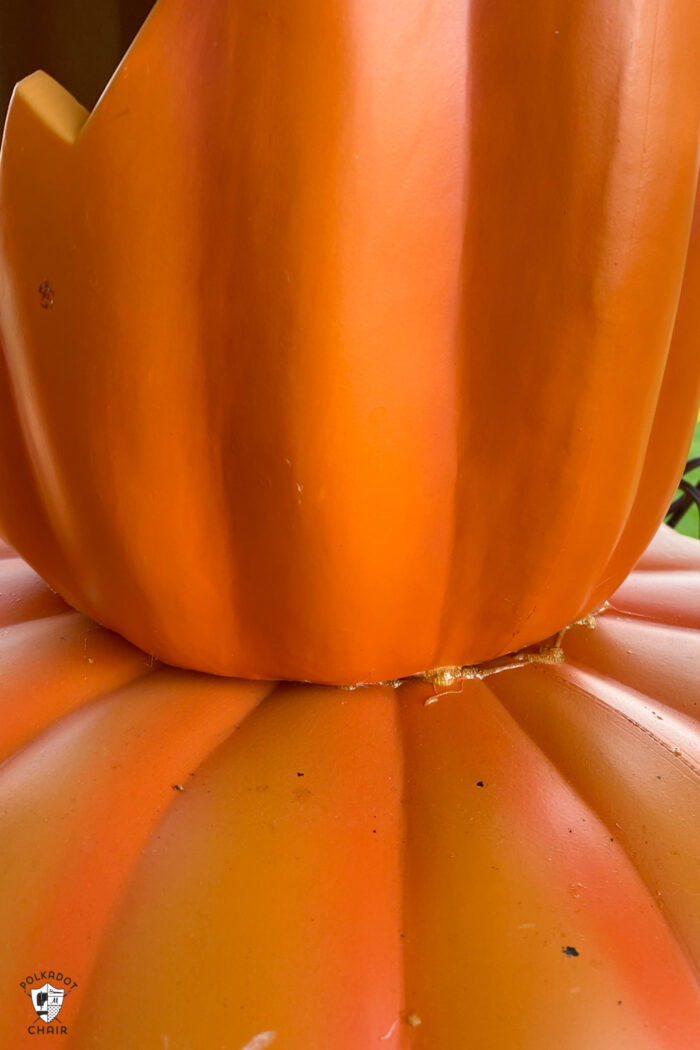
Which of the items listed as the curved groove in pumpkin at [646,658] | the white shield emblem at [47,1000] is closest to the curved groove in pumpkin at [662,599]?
the curved groove in pumpkin at [646,658]

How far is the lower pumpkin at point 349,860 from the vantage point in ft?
1.26

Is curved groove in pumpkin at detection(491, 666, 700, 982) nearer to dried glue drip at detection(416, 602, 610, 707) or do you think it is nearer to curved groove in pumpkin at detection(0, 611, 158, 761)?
dried glue drip at detection(416, 602, 610, 707)

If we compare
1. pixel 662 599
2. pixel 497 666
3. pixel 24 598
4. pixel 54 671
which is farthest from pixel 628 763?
pixel 24 598

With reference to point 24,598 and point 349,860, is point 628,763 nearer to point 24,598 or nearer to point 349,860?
point 349,860

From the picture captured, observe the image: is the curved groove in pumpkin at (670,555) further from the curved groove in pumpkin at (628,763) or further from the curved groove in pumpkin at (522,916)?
the curved groove in pumpkin at (522,916)

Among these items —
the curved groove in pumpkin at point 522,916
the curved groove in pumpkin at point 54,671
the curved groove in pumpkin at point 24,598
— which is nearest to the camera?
the curved groove in pumpkin at point 522,916

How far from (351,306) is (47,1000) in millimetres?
342

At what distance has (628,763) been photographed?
498mm

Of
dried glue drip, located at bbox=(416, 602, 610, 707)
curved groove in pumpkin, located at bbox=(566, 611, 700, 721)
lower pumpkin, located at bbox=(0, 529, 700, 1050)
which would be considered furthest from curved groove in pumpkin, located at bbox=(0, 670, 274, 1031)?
curved groove in pumpkin, located at bbox=(566, 611, 700, 721)

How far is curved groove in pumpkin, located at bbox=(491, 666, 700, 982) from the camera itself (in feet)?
1.44

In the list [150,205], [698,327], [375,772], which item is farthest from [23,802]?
[698,327]

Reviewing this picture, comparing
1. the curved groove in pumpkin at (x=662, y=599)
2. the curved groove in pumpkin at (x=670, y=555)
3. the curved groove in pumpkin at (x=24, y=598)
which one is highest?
the curved groove in pumpkin at (x=24, y=598)

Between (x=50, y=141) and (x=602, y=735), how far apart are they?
17.1 inches

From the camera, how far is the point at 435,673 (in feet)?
1.86
